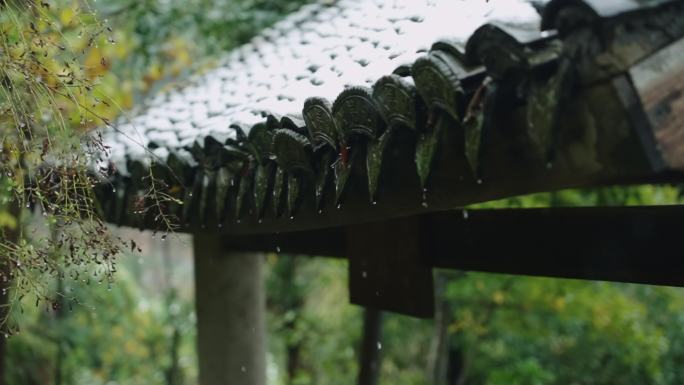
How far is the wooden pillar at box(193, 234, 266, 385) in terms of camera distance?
4.48 m

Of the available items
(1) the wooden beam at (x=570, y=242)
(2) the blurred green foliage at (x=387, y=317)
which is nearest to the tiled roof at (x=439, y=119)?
(1) the wooden beam at (x=570, y=242)

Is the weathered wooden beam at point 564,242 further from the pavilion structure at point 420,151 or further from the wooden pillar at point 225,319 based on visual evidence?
the wooden pillar at point 225,319

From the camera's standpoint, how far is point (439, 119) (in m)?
1.59

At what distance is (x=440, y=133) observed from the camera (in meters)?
1.60

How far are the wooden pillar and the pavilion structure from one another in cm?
1

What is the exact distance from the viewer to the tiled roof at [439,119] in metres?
1.34

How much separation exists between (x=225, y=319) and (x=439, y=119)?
313 centimetres

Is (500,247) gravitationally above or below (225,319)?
above

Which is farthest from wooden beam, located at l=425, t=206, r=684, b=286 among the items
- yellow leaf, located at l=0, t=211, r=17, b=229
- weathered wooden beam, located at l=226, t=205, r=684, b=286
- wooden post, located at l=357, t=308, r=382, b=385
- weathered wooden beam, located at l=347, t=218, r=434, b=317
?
wooden post, located at l=357, t=308, r=382, b=385

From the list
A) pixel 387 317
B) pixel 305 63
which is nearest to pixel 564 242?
pixel 305 63

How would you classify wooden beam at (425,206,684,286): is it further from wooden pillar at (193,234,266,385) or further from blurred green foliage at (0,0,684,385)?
blurred green foliage at (0,0,684,385)

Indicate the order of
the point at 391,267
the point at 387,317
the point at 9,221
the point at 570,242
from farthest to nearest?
the point at 387,317
the point at 9,221
the point at 391,267
the point at 570,242

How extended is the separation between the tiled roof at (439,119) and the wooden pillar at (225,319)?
1.16m

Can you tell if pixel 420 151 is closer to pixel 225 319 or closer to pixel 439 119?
pixel 439 119
